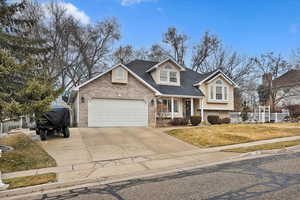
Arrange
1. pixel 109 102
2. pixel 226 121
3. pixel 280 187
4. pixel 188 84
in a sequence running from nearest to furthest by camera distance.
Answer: pixel 280 187 → pixel 109 102 → pixel 226 121 → pixel 188 84

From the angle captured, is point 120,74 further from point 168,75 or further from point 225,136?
point 225,136

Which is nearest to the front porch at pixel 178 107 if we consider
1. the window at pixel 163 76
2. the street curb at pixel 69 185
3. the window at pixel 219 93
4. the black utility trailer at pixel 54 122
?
the window at pixel 163 76

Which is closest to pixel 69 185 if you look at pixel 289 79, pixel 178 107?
pixel 178 107

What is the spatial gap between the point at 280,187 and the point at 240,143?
6.88m

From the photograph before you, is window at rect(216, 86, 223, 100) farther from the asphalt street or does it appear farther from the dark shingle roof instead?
the asphalt street

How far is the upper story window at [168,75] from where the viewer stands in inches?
870

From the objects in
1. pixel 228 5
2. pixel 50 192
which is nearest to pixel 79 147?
pixel 50 192

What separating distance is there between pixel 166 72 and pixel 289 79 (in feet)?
85.1

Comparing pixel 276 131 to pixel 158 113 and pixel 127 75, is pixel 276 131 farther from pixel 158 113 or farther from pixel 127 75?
pixel 127 75

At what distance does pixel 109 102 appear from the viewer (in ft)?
A: 58.9

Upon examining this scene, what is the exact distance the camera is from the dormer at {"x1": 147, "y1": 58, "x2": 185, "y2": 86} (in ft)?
71.8

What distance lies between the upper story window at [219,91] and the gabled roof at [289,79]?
17.4 meters

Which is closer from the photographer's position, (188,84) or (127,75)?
(127,75)

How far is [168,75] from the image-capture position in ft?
73.3
